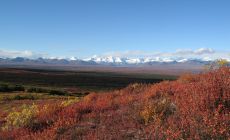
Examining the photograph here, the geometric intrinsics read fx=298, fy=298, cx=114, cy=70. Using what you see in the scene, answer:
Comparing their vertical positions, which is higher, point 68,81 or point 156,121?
point 156,121

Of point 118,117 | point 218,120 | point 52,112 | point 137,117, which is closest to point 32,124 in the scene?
point 52,112

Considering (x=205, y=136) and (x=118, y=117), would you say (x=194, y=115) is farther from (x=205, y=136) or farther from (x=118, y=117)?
(x=118, y=117)

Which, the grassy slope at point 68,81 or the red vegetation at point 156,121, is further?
the grassy slope at point 68,81

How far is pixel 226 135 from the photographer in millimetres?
5512

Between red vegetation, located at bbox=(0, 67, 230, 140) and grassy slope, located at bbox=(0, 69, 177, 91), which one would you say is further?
grassy slope, located at bbox=(0, 69, 177, 91)

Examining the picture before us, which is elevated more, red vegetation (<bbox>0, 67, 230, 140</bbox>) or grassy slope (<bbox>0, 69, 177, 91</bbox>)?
red vegetation (<bbox>0, 67, 230, 140</bbox>)

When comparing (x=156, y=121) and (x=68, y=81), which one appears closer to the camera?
(x=156, y=121)

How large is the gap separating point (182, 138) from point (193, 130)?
34cm

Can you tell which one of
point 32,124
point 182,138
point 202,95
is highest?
point 202,95

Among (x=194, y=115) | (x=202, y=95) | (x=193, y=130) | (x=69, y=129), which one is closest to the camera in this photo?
(x=193, y=130)

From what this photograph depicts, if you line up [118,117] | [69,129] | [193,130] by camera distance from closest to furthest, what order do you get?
[193,130] < [69,129] < [118,117]

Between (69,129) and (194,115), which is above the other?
(194,115)

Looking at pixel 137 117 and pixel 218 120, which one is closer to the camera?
pixel 218 120

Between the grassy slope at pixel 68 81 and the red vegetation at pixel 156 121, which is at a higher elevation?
the red vegetation at pixel 156 121
